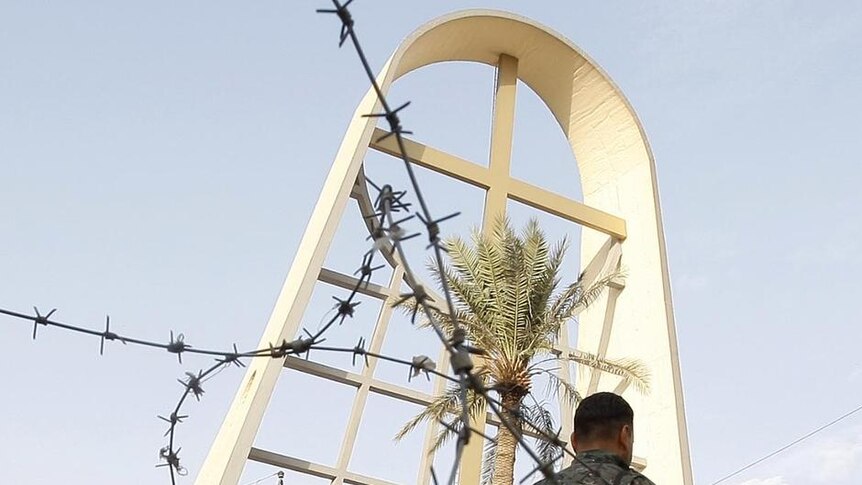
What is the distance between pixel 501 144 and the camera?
14.6 m

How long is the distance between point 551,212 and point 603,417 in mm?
12071

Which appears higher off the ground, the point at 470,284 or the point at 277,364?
the point at 470,284

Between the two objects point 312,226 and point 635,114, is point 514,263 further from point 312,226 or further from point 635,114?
point 635,114

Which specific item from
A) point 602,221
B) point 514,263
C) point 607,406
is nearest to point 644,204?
point 602,221

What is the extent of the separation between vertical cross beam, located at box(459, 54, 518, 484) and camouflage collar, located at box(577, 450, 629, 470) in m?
10.4

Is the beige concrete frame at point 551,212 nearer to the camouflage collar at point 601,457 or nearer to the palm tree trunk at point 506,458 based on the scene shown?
the palm tree trunk at point 506,458

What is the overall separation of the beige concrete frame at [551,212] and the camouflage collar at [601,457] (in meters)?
9.09

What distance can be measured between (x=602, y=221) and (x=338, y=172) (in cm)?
401

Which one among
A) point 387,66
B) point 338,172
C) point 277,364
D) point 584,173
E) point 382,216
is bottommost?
point 382,216

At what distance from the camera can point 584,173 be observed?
631 inches

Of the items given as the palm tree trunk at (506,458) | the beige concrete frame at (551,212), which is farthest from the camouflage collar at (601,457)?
the palm tree trunk at (506,458)

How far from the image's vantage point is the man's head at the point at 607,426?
8.75ft

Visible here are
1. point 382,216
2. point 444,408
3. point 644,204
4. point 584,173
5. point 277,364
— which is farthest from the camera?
point 584,173

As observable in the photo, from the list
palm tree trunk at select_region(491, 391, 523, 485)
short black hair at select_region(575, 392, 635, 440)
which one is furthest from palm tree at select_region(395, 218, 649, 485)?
short black hair at select_region(575, 392, 635, 440)
